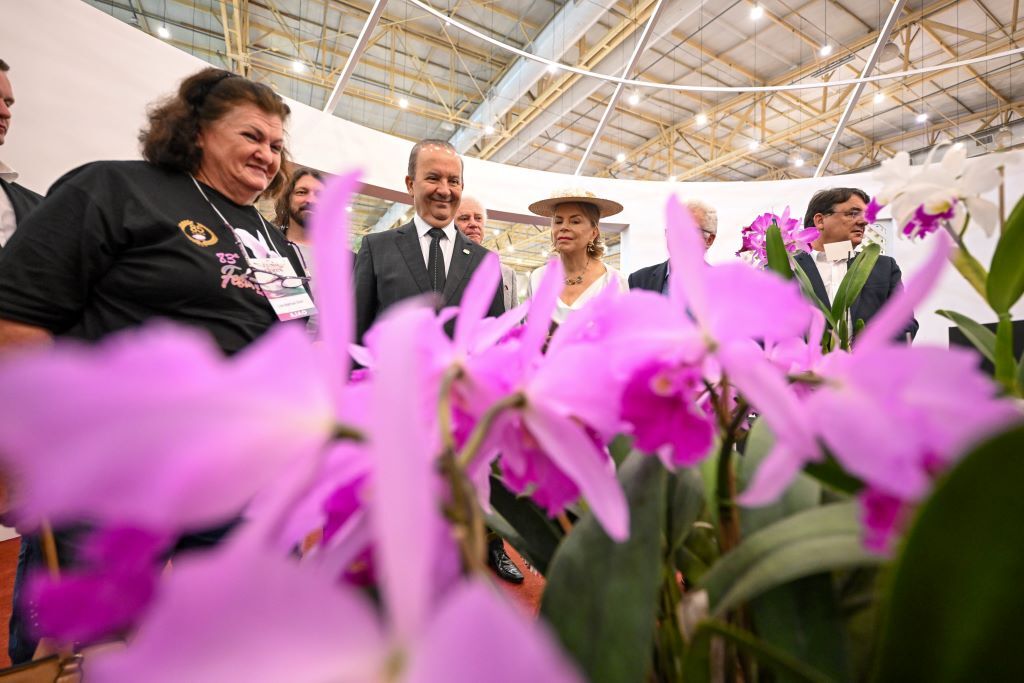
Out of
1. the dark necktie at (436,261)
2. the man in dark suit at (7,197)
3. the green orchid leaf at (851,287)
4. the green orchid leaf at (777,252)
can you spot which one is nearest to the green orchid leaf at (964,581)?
the green orchid leaf at (777,252)

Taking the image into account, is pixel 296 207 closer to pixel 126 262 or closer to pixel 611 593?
pixel 126 262

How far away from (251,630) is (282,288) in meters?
1.09

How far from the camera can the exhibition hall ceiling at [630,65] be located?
16.8 feet

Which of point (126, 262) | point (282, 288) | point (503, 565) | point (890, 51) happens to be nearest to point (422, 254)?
point (282, 288)

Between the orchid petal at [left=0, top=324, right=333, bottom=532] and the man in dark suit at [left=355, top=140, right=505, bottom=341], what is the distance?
159cm

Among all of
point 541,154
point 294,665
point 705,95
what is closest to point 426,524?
point 294,665

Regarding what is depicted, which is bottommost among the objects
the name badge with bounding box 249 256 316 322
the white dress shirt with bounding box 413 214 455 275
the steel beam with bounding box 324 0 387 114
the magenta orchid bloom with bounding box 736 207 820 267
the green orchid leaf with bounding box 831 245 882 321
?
the name badge with bounding box 249 256 316 322

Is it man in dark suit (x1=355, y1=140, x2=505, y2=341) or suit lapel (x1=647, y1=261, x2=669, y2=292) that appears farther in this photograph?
suit lapel (x1=647, y1=261, x2=669, y2=292)

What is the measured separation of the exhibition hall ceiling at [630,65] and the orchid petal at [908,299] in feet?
13.0

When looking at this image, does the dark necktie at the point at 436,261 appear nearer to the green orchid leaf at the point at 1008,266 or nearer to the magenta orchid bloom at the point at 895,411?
the green orchid leaf at the point at 1008,266

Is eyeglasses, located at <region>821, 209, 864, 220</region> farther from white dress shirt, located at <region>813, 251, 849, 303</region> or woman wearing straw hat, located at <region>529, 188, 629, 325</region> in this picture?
woman wearing straw hat, located at <region>529, 188, 629, 325</region>

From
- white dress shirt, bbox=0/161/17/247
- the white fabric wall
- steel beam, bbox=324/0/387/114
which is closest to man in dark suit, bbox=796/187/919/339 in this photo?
the white fabric wall

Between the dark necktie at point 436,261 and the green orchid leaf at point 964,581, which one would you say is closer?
the green orchid leaf at point 964,581

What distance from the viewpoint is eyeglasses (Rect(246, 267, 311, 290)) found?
40.9 inches
